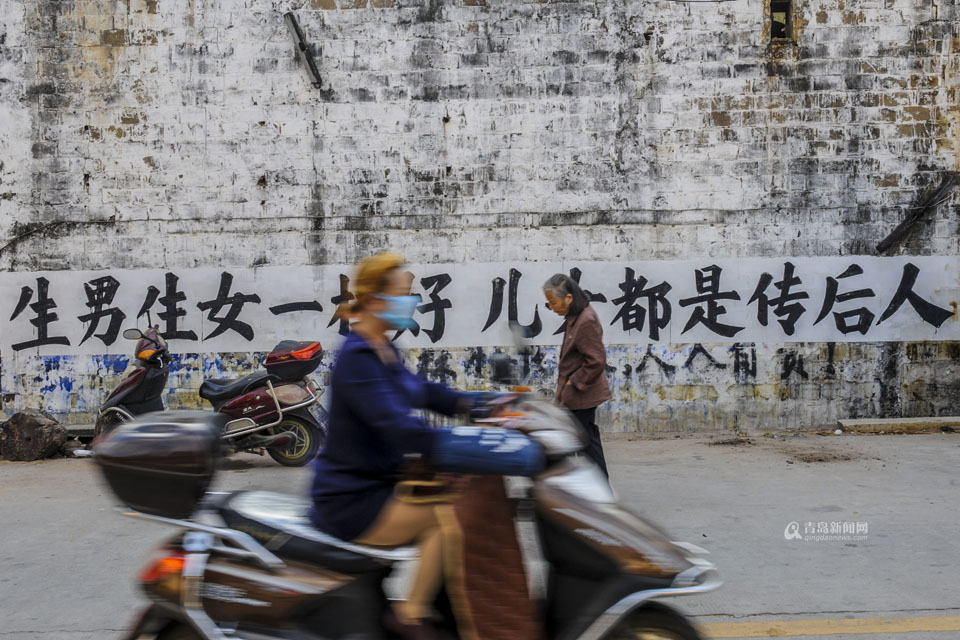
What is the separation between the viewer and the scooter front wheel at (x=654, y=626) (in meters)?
2.76

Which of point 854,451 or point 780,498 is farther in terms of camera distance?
point 854,451

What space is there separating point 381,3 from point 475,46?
1162 mm

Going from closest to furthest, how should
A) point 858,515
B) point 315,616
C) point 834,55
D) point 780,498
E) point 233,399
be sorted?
point 315,616 < point 858,515 < point 780,498 < point 233,399 < point 834,55

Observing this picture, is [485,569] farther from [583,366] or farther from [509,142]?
[509,142]

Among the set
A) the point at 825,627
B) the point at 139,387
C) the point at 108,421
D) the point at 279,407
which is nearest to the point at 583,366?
the point at 825,627

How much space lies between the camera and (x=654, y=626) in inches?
109

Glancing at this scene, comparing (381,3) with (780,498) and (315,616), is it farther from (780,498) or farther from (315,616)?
(315,616)

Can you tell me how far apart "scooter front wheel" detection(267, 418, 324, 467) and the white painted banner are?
1.97 m

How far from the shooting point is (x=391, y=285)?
291 centimetres

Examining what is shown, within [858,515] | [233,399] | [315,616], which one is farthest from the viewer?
[233,399]

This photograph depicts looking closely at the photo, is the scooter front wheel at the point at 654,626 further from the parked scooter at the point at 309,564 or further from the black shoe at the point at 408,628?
the black shoe at the point at 408,628

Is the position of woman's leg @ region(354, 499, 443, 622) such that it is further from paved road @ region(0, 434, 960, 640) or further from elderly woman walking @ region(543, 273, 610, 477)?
elderly woman walking @ region(543, 273, 610, 477)

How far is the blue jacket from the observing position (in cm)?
273

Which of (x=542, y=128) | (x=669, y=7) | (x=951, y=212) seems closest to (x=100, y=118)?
(x=542, y=128)
